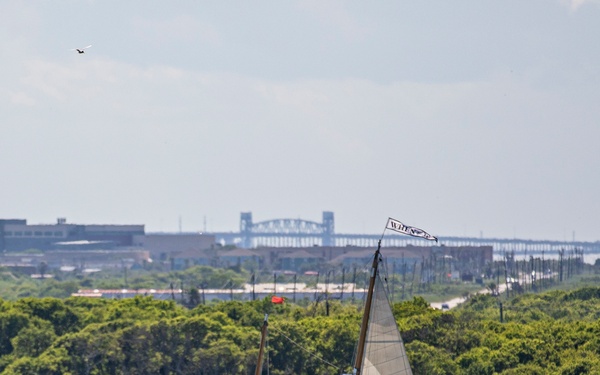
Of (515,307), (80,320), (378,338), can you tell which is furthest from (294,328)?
(378,338)

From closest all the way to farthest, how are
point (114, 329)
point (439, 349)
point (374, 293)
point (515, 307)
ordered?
point (374, 293), point (439, 349), point (114, 329), point (515, 307)

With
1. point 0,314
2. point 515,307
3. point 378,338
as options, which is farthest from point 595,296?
point 378,338

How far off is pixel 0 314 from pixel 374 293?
9377 centimetres

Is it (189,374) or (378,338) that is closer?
(378,338)

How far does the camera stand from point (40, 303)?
13800 cm

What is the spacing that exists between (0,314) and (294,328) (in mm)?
29203

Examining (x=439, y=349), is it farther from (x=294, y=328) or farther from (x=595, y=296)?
(x=595, y=296)

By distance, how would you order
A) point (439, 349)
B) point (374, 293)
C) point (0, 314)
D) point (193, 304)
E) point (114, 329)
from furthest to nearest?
point (193, 304) < point (0, 314) < point (114, 329) < point (439, 349) < point (374, 293)

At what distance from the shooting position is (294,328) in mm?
119188

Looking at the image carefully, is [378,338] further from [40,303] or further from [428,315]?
[40,303]

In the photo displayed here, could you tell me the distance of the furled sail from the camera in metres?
45.2

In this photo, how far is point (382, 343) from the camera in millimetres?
45469

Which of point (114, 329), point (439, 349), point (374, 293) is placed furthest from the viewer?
point (114, 329)

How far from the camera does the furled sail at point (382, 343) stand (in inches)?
1778
